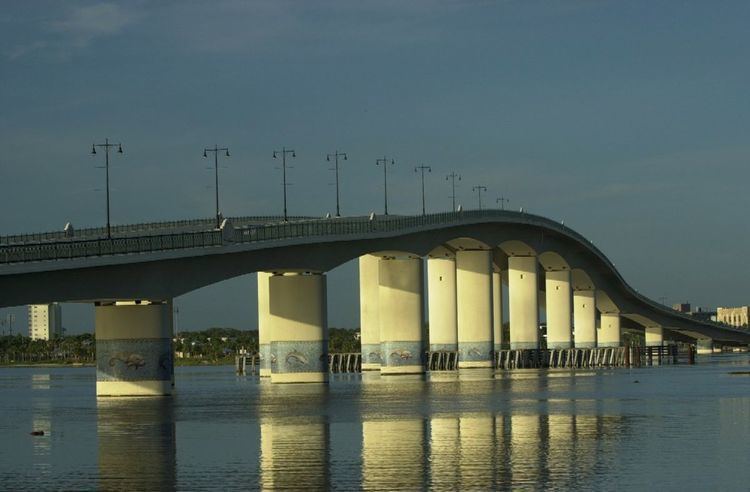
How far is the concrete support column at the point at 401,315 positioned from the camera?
384 feet

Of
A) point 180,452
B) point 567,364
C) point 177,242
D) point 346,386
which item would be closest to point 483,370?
point 567,364

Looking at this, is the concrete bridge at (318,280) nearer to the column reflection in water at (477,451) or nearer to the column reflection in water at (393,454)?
the column reflection in water at (393,454)

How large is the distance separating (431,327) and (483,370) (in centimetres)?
971

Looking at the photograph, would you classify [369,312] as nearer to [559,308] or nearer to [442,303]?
[442,303]

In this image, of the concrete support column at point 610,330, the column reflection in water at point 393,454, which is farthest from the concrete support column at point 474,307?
the column reflection in water at point 393,454

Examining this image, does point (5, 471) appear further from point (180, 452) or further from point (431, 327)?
point (431, 327)

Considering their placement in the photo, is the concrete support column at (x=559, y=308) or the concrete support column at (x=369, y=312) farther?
the concrete support column at (x=559, y=308)

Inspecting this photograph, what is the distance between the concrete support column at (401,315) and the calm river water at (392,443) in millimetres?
42420

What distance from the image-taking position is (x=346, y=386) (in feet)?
314

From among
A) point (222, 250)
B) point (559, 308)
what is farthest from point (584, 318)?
point (222, 250)

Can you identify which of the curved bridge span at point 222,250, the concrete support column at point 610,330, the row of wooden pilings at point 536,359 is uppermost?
the curved bridge span at point 222,250

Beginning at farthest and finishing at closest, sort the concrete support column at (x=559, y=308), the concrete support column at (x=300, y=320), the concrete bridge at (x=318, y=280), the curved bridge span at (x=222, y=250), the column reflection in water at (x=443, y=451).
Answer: the concrete support column at (x=559, y=308) < the concrete support column at (x=300, y=320) < the concrete bridge at (x=318, y=280) < the curved bridge span at (x=222, y=250) < the column reflection in water at (x=443, y=451)

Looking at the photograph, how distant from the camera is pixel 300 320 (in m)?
96.2

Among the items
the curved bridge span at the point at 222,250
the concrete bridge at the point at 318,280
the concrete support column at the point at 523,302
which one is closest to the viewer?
the curved bridge span at the point at 222,250
